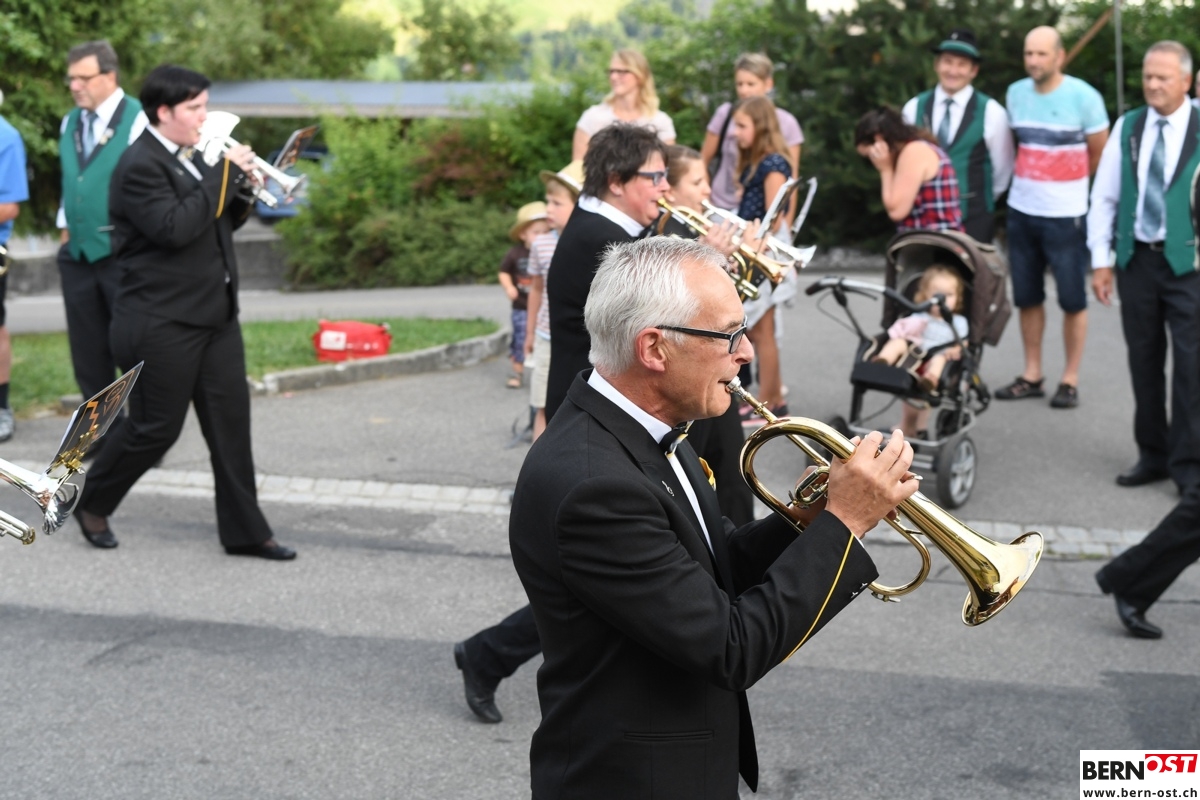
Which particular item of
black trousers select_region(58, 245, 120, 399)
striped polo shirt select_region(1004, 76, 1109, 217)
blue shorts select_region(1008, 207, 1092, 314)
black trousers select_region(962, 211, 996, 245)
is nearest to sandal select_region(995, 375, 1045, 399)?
blue shorts select_region(1008, 207, 1092, 314)

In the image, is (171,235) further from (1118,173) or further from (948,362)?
(1118,173)

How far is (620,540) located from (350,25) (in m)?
34.8

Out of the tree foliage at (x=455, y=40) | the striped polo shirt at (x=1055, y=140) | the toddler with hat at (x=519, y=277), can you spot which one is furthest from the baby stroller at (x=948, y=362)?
the tree foliage at (x=455, y=40)

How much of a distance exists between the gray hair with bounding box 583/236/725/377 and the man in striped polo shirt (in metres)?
6.80

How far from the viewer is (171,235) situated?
613 cm

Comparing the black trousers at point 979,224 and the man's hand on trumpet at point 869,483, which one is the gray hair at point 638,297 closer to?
the man's hand on trumpet at point 869,483

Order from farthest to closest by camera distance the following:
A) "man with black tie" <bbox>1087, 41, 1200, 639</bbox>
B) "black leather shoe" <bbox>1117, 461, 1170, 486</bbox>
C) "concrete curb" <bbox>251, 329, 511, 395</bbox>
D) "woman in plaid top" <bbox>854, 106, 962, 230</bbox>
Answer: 1. "concrete curb" <bbox>251, 329, 511, 395</bbox>
2. "woman in plaid top" <bbox>854, 106, 962, 230</bbox>
3. "black leather shoe" <bbox>1117, 461, 1170, 486</bbox>
4. "man with black tie" <bbox>1087, 41, 1200, 639</bbox>

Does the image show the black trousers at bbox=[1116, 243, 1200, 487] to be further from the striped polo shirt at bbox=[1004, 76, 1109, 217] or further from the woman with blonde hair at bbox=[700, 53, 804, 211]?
the woman with blonde hair at bbox=[700, 53, 804, 211]

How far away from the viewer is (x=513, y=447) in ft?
28.0

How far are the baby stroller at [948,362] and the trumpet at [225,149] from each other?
277 centimetres

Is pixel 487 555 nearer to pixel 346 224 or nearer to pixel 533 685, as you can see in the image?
pixel 533 685

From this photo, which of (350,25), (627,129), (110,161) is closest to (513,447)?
(110,161)

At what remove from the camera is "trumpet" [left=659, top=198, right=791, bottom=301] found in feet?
18.7

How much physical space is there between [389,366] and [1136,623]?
611 cm
